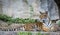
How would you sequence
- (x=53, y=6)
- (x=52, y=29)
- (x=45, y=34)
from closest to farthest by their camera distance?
(x=45, y=34) < (x=52, y=29) < (x=53, y=6)

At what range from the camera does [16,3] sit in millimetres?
7238

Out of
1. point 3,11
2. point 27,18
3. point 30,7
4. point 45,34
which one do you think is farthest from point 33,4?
point 45,34

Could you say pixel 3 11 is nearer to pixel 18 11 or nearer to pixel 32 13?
pixel 18 11

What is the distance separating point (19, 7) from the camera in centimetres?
721

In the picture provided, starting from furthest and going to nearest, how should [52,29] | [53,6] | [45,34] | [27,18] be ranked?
[53,6] → [27,18] → [52,29] → [45,34]

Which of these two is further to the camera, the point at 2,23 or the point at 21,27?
the point at 2,23

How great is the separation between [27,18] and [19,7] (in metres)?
0.52

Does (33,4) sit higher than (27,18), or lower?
higher

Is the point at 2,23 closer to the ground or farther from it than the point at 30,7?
closer to the ground

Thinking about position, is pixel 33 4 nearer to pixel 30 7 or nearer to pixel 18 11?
pixel 30 7

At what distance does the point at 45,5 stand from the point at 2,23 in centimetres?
192

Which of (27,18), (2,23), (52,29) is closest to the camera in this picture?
(52,29)

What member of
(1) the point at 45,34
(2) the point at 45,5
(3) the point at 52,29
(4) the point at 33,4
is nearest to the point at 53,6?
(2) the point at 45,5

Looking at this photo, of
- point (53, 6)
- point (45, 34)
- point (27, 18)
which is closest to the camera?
point (45, 34)
